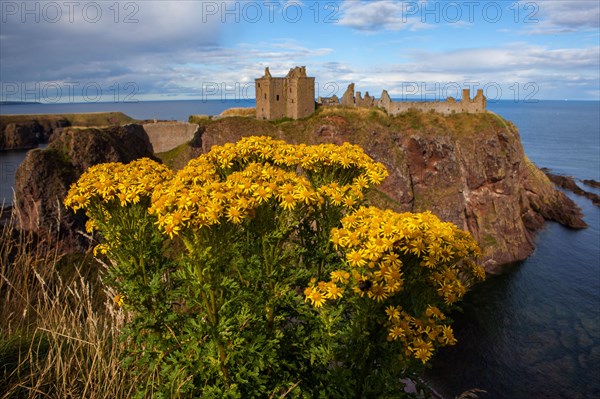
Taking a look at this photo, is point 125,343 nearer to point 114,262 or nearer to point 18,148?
point 114,262

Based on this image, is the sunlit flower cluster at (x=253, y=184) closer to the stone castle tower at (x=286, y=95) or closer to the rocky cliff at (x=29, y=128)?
the stone castle tower at (x=286, y=95)

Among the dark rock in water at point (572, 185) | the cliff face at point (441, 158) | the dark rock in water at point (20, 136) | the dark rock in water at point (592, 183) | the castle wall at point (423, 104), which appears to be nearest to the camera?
the cliff face at point (441, 158)

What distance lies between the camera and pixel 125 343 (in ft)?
23.5

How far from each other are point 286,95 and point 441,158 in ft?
115

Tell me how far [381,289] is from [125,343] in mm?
4822

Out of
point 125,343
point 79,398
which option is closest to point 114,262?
point 125,343

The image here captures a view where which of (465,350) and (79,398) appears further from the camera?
(465,350)

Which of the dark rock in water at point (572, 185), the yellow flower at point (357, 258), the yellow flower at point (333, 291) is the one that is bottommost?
the dark rock in water at point (572, 185)

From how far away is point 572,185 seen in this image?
119812 millimetres

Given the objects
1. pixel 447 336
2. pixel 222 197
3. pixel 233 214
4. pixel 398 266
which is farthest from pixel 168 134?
pixel 447 336

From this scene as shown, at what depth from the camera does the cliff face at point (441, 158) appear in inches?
3027

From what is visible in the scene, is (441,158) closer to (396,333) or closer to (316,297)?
(396,333)

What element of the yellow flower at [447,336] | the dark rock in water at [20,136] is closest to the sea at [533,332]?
the yellow flower at [447,336]

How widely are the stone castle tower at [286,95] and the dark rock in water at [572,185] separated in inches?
3413
